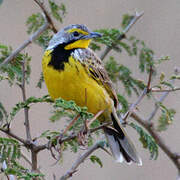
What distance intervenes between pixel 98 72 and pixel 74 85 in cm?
31

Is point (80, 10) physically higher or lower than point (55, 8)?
higher

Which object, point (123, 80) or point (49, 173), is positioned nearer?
point (123, 80)

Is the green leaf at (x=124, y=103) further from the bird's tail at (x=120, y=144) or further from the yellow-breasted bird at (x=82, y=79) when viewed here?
the bird's tail at (x=120, y=144)

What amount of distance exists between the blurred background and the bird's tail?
195 centimetres

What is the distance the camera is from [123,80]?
321cm

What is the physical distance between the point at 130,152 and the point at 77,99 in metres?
0.65

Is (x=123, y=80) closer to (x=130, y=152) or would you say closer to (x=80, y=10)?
(x=130, y=152)

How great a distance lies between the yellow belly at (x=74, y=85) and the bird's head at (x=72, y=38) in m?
0.14

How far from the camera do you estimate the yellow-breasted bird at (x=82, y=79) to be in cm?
309

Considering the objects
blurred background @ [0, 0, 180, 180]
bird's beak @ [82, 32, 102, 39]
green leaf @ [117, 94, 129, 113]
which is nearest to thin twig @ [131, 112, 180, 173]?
green leaf @ [117, 94, 129, 113]

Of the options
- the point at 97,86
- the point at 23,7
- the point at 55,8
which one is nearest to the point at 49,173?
the point at 23,7

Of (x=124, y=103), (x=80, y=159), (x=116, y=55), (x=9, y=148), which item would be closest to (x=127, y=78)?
(x=124, y=103)

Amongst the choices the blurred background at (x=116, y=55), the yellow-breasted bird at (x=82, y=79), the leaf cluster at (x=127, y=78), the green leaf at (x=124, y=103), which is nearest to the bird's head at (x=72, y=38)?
the yellow-breasted bird at (x=82, y=79)

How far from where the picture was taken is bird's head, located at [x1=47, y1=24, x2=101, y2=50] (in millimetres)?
3363
